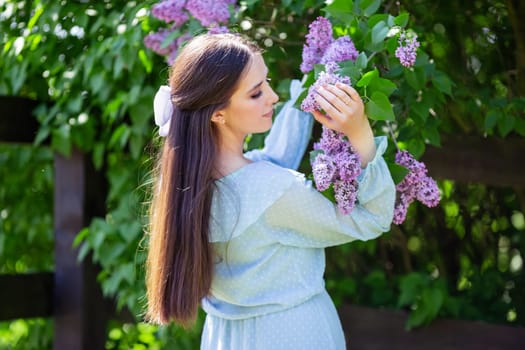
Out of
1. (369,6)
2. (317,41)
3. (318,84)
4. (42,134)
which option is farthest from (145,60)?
(318,84)

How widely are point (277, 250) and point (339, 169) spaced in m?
0.22

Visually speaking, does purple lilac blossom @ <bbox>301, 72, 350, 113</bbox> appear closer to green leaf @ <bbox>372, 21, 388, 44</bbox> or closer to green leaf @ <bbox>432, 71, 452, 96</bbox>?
green leaf @ <bbox>372, 21, 388, 44</bbox>

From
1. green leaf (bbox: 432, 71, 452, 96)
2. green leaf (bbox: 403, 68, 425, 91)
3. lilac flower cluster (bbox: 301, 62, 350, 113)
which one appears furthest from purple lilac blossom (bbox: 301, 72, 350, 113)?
green leaf (bbox: 432, 71, 452, 96)

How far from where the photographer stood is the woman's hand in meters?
1.57

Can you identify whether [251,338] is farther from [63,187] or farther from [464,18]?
[63,187]

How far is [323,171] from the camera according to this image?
5.19ft

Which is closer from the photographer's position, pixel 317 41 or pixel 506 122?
pixel 317 41

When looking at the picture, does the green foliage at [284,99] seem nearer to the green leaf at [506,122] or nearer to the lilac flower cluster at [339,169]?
the green leaf at [506,122]

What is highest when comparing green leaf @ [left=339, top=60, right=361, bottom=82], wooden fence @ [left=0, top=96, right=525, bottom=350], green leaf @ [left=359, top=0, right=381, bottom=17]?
green leaf @ [left=359, top=0, right=381, bottom=17]

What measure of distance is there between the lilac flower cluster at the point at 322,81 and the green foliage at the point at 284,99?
0.41 metres

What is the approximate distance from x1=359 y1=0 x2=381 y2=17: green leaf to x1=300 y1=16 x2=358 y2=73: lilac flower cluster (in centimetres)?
7

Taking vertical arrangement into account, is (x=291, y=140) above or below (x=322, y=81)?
below

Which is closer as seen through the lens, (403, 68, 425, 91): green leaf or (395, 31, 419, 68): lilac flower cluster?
(395, 31, 419, 68): lilac flower cluster

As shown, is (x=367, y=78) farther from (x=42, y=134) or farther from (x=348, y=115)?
(x=42, y=134)
